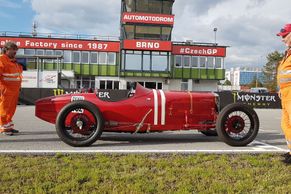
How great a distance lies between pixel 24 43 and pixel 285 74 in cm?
4222

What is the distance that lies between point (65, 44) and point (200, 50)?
16687 mm

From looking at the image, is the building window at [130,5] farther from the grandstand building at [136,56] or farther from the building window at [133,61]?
the building window at [133,61]

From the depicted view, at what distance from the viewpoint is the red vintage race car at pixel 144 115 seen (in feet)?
21.1

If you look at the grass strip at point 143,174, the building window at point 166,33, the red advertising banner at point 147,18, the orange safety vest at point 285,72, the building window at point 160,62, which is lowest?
the grass strip at point 143,174

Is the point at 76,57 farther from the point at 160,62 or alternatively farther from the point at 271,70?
the point at 271,70

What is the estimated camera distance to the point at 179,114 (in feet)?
22.5

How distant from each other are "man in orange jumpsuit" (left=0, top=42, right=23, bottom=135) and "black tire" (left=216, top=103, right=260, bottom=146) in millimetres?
4247

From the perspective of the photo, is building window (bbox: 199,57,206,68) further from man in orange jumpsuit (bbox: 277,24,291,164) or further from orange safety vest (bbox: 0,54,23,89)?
man in orange jumpsuit (bbox: 277,24,291,164)

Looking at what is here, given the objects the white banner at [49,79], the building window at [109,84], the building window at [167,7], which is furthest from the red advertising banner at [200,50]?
the white banner at [49,79]

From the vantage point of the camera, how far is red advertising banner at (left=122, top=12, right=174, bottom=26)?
40.2 m

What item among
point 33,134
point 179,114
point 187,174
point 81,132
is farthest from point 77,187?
point 33,134

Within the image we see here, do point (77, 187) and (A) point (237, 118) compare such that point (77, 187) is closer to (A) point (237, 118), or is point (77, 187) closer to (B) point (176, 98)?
(B) point (176, 98)

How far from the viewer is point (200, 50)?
46094 millimetres

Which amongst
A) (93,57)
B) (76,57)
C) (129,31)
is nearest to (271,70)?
(129,31)
